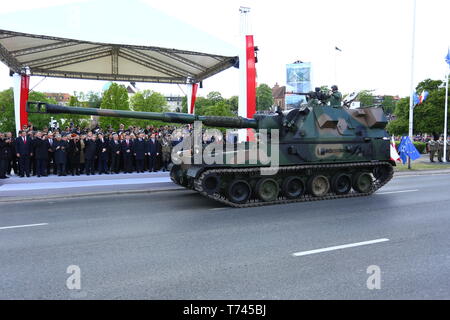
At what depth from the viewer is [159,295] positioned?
4.76 meters

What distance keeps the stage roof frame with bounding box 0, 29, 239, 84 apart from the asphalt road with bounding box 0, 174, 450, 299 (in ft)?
32.3

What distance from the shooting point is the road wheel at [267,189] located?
438 inches

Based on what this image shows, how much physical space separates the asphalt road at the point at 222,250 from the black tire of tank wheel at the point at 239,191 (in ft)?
1.78

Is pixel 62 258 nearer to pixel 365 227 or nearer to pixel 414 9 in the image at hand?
pixel 365 227

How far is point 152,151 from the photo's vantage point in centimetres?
1642

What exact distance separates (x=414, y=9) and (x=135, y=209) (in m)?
21.1

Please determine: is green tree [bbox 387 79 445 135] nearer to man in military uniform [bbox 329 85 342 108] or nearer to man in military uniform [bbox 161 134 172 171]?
man in military uniform [bbox 329 85 342 108]

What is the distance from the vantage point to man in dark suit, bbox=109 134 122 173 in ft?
51.6

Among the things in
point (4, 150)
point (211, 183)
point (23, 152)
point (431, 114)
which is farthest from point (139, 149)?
point (431, 114)

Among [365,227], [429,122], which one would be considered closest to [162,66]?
[365,227]

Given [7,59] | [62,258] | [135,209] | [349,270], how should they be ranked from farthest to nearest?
1. [7,59]
2. [135,209]
3. [62,258]
4. [349,270]

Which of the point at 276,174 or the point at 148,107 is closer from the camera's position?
the point at 276,174

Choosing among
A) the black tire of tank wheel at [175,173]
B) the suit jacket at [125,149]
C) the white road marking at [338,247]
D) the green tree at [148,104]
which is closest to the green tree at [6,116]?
the green tree at [148,104]

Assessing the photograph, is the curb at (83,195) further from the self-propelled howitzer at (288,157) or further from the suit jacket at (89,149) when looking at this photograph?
the suit jacket at (89,149)
